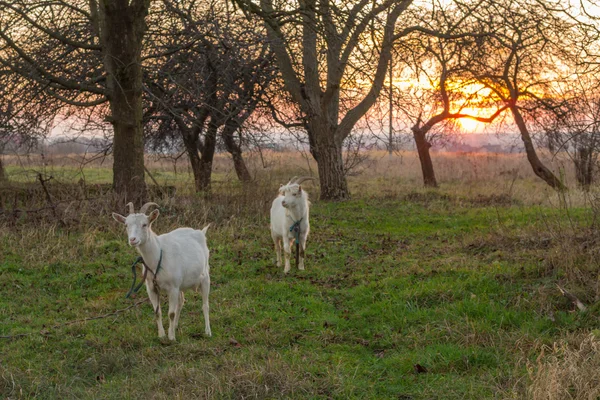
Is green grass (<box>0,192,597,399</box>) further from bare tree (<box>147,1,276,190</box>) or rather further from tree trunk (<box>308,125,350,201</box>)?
tree trunk (<box>308,125,350,201</box>)

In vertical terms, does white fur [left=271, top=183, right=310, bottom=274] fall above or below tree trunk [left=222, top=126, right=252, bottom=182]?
below

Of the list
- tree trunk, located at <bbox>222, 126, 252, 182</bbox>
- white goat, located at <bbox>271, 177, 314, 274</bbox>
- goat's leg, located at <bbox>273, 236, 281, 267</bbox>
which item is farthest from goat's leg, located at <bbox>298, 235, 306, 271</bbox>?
tree trunk, located at <bbox>222, 126, 252, 182</bbox>

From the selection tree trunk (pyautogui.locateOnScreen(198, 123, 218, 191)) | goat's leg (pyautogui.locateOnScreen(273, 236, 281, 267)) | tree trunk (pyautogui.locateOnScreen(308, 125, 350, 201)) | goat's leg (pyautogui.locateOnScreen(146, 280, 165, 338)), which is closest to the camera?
goat's leg (pyautogui.locateOnScreen(146, 280, 165, 338))

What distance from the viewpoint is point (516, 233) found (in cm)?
1141

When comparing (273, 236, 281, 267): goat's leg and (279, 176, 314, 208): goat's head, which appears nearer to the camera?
(279, 176, 314, 208): goat's head

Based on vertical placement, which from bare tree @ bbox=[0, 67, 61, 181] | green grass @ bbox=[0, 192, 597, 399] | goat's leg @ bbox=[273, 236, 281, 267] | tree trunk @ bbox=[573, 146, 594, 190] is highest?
bare tree @ bbox=[0, 67, 61, 181]

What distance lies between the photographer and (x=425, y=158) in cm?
2469

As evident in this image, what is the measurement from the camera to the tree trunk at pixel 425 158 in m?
→ 24.5

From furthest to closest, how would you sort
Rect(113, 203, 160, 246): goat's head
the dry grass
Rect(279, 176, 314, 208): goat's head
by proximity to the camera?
Rect(279, 176, 314, 208): goat's head, Rect(113, 203, 160, 246): goat's head, the dry grass

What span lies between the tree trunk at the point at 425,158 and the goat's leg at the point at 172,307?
18355mm

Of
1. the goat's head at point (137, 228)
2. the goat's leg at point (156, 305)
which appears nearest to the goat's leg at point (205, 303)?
the goat's leg at point (156, 305)

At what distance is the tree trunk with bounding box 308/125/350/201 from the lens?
63.1 feet

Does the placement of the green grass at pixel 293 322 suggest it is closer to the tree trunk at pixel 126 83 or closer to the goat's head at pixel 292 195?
A: the goat's head at pixel 292 195

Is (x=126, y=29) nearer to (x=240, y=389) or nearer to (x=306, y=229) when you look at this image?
(x=306, y=229)
